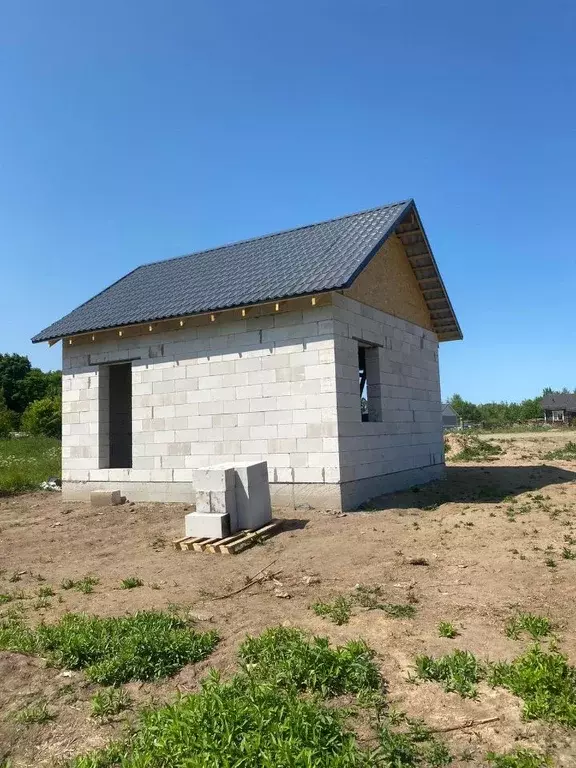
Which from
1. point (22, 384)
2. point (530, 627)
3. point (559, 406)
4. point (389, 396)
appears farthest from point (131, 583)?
point (559, 406)

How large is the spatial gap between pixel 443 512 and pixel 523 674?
22.6 feet

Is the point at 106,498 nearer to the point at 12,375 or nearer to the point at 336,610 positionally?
the point at 336,610

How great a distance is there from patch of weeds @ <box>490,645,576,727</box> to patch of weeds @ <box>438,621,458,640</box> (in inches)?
25.3

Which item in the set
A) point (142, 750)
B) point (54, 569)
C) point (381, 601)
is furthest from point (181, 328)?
point (142, 750)

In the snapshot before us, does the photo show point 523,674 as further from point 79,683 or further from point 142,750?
point 79,683

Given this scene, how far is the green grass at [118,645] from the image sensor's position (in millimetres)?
4348

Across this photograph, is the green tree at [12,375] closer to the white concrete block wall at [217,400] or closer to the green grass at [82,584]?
the white concrete block wall at [217,400]

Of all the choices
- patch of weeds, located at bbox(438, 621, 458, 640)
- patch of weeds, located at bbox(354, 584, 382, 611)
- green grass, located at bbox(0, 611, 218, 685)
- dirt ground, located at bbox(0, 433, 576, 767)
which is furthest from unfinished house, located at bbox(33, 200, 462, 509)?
green grass, located at bbox(0, 611, 218, 685)

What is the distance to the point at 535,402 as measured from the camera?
86.8 m

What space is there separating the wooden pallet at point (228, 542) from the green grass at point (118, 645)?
3.01 m

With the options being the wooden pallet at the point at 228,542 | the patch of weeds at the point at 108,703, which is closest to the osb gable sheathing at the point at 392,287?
the wooden pallet at the point at 228,542

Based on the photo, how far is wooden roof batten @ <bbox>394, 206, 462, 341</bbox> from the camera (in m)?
14.0

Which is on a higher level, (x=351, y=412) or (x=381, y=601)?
(x=351, y=412)

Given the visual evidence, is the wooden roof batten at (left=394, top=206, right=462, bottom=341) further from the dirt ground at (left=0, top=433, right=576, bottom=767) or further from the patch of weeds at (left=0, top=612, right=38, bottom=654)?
the patch of weeds at (left=0, top=612, right=38, bottom=654)
